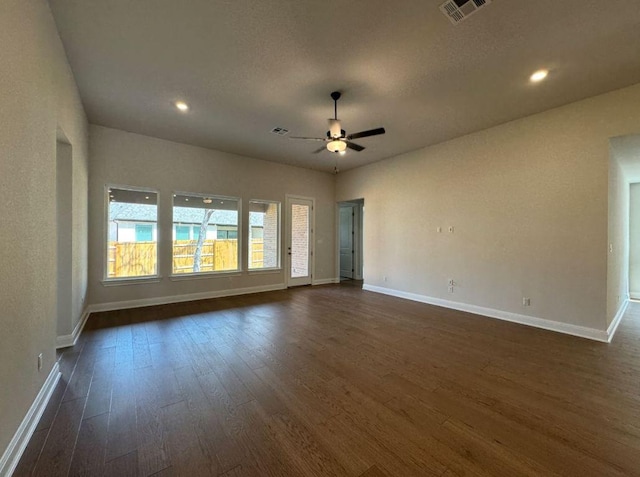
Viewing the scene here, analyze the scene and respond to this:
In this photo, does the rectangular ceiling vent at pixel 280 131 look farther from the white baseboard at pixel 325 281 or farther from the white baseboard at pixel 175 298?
the white baseboard at pixel 325 281

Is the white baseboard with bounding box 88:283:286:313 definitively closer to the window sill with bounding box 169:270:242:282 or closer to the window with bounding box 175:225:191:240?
the window sill with bounding box 169:270:242:282

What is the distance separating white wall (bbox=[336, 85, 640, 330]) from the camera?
11.4ft

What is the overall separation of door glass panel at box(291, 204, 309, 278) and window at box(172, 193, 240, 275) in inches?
60.4

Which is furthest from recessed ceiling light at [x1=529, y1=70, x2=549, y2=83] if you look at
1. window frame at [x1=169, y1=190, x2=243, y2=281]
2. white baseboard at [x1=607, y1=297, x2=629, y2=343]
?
window frame at [x1=169, y1=190, x2=243, y2=281]

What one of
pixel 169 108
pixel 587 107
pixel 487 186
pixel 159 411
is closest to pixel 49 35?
pixel 169 108

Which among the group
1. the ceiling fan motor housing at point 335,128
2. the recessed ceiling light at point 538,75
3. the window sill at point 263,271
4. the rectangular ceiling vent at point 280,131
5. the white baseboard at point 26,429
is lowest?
the white baseboard at point 26,429

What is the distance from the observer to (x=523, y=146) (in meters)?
4.08

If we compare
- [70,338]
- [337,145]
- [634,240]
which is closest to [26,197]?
[70,338]

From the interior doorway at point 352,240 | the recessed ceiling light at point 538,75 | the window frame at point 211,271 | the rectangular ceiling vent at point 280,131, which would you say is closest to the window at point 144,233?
the window frame at point 211,271

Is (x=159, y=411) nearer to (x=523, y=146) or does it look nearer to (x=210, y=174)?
(x=210, y=174)

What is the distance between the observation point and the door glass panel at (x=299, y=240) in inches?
277

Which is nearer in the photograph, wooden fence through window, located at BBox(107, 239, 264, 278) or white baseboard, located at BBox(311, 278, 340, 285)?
wooden fence through window, located at BBox(107, 239, 264, 278)

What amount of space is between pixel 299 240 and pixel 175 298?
125 inches

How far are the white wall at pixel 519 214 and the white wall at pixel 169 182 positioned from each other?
9.81ft
